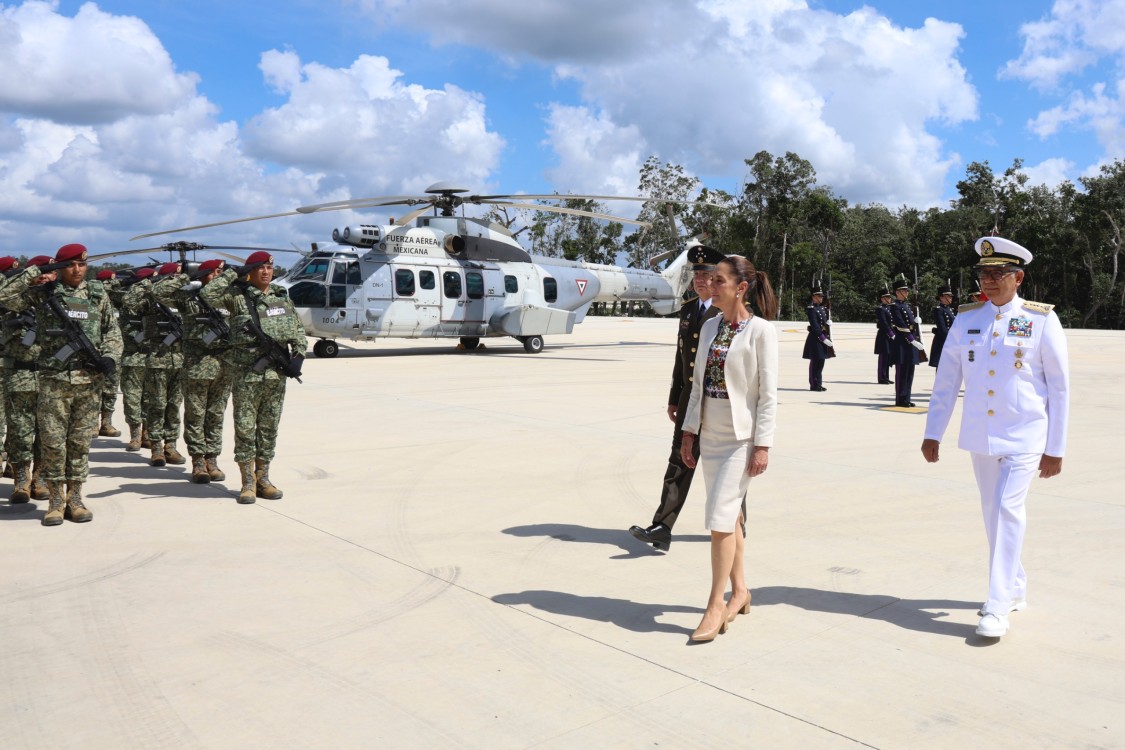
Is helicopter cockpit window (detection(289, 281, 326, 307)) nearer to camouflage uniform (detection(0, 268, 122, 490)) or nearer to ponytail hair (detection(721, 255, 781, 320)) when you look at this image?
camouflage uniform (detection(0, 268, 122, 490))

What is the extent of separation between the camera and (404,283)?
19.9 m

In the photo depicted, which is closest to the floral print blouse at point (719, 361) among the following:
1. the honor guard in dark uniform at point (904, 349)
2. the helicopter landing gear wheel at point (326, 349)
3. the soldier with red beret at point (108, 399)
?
the soldier with red beret at point (108, 399)

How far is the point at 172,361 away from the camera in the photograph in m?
8.49

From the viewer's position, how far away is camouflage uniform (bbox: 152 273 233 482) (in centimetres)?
741

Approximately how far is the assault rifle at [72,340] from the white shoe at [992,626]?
17.9 feet

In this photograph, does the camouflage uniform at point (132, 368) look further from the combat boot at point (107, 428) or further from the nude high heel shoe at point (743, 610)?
the nude high heel shoe at point (743, 610)

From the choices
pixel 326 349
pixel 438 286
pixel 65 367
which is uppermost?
pixel 438 286

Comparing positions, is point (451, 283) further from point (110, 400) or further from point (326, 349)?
point (110, 400)

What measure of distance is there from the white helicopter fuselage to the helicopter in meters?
0.02

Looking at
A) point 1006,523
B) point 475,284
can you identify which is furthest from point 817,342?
point 1006,523

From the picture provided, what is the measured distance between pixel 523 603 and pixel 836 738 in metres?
1.82

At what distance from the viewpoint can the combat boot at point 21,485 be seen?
21.5 ft

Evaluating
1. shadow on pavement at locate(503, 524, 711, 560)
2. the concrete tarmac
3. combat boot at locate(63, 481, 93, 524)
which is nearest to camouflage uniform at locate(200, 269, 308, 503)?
the concrete tarmac

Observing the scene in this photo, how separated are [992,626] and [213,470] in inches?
232
